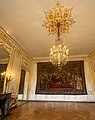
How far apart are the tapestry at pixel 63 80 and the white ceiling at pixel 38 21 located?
260 centimetres

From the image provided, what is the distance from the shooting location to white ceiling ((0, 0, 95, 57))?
137 inches

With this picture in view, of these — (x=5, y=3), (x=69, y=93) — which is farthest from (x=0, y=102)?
(x=69, y=93)

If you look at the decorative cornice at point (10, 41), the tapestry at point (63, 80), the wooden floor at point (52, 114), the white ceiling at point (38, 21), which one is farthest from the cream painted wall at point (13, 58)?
the tapestry at point (63, 80)

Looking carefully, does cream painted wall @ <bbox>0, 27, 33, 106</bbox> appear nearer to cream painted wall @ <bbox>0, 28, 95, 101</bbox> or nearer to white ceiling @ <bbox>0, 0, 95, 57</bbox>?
cream painted wall @ <bbox>0, 28, 95, 101</bbox>

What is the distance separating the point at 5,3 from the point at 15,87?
4439 millimetres

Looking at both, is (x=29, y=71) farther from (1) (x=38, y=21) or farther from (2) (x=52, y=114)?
(1) (x=38, y=21)

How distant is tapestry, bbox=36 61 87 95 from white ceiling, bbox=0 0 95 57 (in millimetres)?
2597

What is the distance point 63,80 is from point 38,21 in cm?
554

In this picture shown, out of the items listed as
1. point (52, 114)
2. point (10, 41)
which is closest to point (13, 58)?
point (10, 41)

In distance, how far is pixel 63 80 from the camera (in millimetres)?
8484

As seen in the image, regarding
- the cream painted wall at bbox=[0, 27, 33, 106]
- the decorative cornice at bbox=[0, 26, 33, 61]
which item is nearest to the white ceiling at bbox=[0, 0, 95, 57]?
the decorative cornice at bbox=[0, 26, 33, 61]

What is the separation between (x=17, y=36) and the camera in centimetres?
567

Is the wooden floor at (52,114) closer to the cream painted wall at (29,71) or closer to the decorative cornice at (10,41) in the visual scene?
the cream painted wall at (29,71)

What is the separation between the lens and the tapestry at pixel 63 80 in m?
8.15
